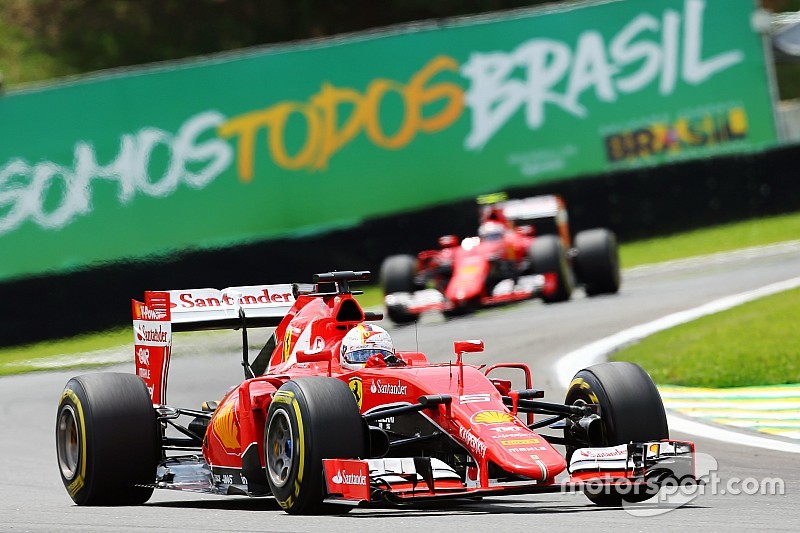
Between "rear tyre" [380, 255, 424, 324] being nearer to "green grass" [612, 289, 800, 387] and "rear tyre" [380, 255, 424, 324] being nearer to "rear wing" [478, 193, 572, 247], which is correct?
"rear wing" [478, 193, 572, 247]

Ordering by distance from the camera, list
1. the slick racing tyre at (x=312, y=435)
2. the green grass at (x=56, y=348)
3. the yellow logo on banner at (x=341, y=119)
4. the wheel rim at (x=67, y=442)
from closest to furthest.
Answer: the slick racing tyre at (x=312, y=435) → the wheel rim at (x=67, y=442) → the green grass at (x=56, y=348) → the yellow logo on banner at (x=341, y=119)

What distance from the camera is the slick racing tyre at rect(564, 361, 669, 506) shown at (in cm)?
848

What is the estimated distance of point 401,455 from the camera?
871 centimetres

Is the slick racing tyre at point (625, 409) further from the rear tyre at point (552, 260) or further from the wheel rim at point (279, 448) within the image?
the rear tyre at point (552, 260)

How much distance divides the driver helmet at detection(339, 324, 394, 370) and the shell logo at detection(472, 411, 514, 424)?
1107mm

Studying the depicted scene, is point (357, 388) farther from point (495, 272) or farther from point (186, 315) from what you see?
point (495, 272)

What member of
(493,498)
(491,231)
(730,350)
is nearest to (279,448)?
(493,498)

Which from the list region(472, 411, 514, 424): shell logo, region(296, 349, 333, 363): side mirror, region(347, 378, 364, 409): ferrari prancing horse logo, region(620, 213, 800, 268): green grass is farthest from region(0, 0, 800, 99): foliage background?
region(472, 411, 514, 424): shell logo

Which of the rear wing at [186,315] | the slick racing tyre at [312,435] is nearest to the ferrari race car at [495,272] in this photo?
the rear wing at [186,315]

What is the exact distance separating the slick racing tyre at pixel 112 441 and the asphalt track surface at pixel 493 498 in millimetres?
183

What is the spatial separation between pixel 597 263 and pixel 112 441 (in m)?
12.4

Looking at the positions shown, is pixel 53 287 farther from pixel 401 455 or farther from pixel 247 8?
pixel 247 8

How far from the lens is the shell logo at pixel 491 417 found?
8.19 meters

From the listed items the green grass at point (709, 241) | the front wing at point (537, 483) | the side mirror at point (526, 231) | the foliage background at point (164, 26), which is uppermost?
the foliage background at point (164, 26)
